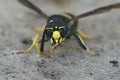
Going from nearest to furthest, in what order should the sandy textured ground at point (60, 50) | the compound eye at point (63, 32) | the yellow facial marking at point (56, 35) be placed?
the sandy textured ground at point (60, 50) → the yellow facial marking at point (56, 35) → the compound eye at point (63, 32)

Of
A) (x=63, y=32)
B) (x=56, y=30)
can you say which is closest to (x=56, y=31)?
(x=56, y=30)

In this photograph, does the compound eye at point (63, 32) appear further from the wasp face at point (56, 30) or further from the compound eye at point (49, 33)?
the compound eye at point (49, 33)

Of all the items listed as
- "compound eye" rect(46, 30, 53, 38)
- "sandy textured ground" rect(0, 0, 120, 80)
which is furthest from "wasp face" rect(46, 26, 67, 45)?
"sandy textured ground" rect(0, 0, 120, 80)

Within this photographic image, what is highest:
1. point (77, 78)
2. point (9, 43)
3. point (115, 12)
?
point (115, 12)

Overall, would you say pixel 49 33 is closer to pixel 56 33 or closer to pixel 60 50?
pixel 56 33

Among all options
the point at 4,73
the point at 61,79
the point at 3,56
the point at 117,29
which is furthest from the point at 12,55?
the point at 117,29

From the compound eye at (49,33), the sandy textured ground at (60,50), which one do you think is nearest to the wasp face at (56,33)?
the compound eye at (49,33)

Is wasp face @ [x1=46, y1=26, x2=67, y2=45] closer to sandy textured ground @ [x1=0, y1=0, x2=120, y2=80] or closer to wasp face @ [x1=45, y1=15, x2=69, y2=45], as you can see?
wasp face @ [x1=45, y1=15, x2=69, y2=45]

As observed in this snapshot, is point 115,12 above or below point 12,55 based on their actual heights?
above

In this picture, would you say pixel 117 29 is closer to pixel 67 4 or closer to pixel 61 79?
pixel 67 4
